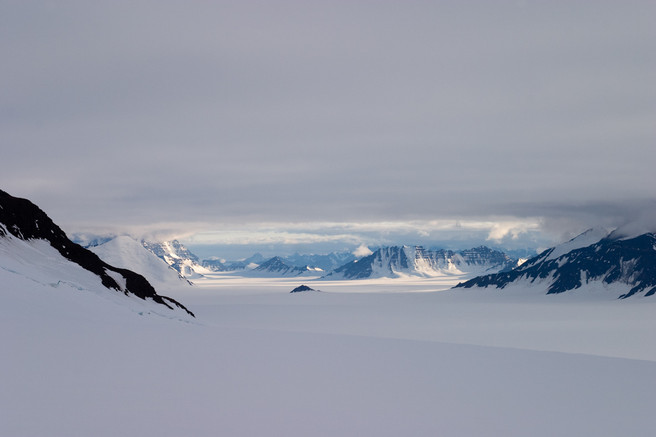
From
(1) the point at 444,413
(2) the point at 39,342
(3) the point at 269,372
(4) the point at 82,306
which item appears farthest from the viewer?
(4) the point at 82,306

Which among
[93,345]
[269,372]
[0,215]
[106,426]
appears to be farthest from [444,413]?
[0,215]

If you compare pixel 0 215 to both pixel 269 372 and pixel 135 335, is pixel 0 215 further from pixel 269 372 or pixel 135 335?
pixel 269 372

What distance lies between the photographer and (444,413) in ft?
46.3

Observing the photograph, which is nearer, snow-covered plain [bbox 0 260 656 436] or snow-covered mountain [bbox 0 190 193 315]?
snow-covered plain [bbox 0 260 656 436]

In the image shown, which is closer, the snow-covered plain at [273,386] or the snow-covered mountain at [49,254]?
the snow-covered plain at [273,386]

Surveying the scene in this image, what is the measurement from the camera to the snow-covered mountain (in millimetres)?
43125

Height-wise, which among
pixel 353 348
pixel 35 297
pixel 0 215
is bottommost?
pixel 353 348

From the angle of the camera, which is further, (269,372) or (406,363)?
(406,363)

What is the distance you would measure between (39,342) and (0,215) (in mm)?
44521

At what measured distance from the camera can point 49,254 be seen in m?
50.1

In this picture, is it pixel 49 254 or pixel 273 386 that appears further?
pixel 49 254

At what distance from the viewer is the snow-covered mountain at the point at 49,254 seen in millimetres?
43125

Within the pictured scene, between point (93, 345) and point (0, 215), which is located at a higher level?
point (0, 215)

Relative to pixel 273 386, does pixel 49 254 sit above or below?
above
